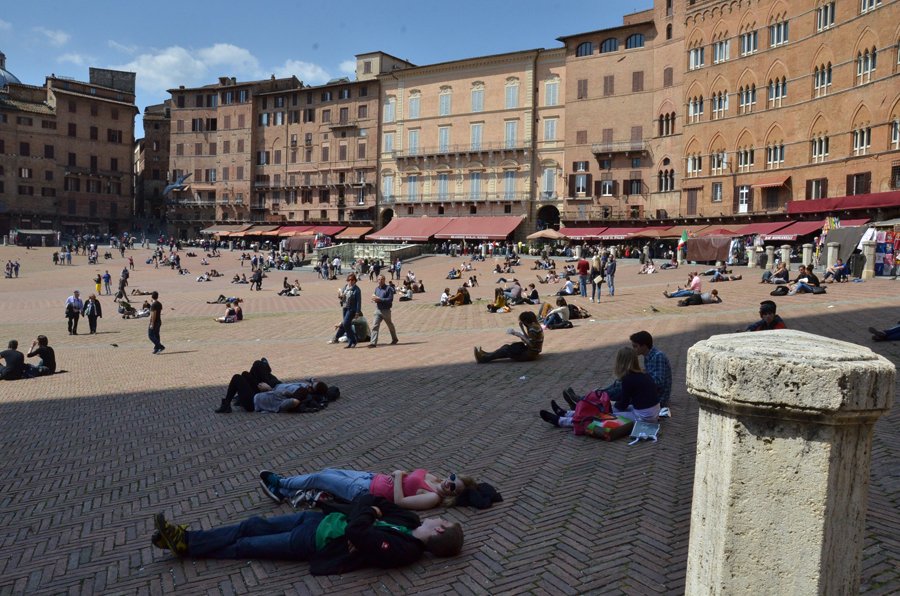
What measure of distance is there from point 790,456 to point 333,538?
10.8 ft

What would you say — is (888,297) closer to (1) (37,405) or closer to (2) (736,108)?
(1) (37,405)

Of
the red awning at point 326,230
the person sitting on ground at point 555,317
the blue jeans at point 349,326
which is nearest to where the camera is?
the blue jeans at point 349,326

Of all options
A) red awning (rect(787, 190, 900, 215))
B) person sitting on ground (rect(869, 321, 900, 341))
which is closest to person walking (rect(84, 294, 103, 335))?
person sitting on ground (rect(869, 321, 900, 341))

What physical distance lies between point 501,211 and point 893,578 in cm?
5469

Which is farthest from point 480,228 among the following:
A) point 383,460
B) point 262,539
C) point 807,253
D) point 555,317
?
point 262,539

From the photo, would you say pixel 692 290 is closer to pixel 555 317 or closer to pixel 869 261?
pixel 555 317

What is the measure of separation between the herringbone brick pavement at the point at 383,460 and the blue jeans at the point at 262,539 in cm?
9

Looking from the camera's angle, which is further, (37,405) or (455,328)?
(455,328)

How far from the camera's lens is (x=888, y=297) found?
18.2m

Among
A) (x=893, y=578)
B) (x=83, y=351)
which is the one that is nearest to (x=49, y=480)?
(x=893, y=578)

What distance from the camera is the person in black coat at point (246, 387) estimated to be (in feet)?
32.1

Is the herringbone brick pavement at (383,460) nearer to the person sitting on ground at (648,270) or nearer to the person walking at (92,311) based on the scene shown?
the person walking at (92,311)

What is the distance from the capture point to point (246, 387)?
32.3 ft

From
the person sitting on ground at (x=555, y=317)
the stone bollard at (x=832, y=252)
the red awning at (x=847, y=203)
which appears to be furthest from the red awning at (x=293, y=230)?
the person sitting on ground at (x=555, y=317)
